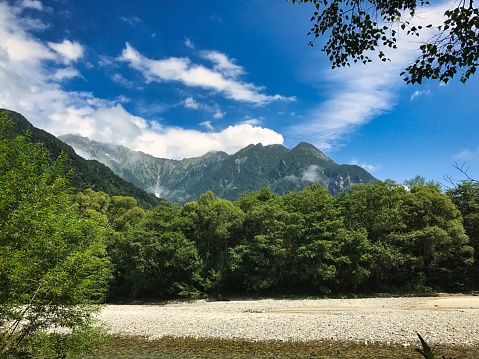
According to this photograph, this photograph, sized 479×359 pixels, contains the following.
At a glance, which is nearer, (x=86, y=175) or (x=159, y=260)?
(x=159, y=260)

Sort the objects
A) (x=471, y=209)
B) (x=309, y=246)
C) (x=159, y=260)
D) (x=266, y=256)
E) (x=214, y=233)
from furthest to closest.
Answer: (x=214, y=233) < (x=159, y=260) < (x=266, y=256) < (x=471, y=209) < (x=309, y=246)

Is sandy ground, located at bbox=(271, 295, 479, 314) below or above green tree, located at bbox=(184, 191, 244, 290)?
below

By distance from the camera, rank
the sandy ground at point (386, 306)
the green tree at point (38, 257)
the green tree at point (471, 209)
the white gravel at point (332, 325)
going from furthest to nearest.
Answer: the green tree at point (471, 209) < the sandy ground at point (386, 306) < the white gravel at point (332, 325) < the green tree at point (38, 257)

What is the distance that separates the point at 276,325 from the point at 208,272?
1862cm

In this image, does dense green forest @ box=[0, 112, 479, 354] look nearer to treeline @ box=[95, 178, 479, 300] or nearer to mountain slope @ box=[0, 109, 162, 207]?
treeline @ box=[95, 178, 479, 300]

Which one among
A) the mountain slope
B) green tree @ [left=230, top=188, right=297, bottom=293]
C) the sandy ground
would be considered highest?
the mountain slope

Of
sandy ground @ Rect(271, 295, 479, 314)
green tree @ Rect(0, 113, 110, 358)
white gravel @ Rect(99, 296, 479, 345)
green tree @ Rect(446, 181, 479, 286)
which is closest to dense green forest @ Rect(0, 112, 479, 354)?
green tree @ Rect(446, 181, 479, 286)

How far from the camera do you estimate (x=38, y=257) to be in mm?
8430

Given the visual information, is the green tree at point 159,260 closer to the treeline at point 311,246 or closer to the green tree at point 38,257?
the treeline at point 311,246

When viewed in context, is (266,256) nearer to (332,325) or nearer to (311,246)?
(311,246)

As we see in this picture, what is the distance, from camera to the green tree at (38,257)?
7.79 metres

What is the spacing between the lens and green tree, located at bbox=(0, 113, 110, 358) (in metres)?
7.79

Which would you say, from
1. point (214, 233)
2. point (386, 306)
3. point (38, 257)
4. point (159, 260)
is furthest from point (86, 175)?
point (38, 257)

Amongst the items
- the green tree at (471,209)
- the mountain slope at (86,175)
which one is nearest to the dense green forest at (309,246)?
the green tree at (471,209)
